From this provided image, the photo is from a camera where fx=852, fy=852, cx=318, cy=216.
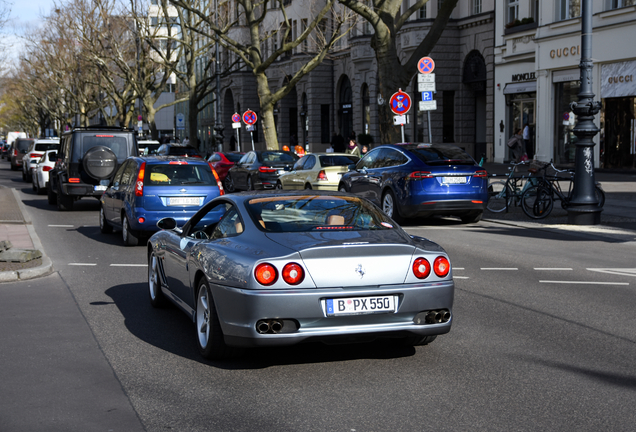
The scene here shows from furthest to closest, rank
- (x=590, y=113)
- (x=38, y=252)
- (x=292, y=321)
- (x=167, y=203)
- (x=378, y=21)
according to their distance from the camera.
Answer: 1. (x=378, y=21)
2. (x=590, y=113)
3. (x=167, y=203)
4. (x=38, y=252)
5. (x=292, y=321)

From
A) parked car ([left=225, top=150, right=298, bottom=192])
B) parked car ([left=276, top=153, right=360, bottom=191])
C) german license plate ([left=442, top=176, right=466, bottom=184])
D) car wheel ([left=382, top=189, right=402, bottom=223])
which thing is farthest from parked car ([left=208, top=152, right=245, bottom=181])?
german license plate ([left=442, top=176, right=466, bottom=184])

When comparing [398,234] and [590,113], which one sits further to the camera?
[590,113]

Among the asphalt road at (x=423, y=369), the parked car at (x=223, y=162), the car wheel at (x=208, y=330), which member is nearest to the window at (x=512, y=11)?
the parked car at (x=223, y=162)

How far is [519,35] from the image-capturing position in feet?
112

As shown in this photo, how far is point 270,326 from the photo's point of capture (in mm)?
A: 5543

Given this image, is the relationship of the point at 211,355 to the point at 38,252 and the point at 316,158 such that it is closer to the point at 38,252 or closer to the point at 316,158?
the point at 38,252

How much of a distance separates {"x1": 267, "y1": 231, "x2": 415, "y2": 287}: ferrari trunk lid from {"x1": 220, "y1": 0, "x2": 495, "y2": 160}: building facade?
32439mm

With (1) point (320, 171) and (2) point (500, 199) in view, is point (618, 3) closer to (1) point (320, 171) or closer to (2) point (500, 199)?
(2) point (500, 199)

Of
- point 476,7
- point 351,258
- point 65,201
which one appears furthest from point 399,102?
point 476,7

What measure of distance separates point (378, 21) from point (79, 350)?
1835 centimetres

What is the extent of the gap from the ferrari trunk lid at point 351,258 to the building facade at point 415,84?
106ft

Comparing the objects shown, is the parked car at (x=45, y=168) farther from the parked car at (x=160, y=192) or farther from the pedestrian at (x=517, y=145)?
the pedestrian at (x=517, y=145)

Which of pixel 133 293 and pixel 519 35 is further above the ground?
pixel 519 35

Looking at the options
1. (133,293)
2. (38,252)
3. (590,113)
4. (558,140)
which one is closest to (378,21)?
(590,113)
